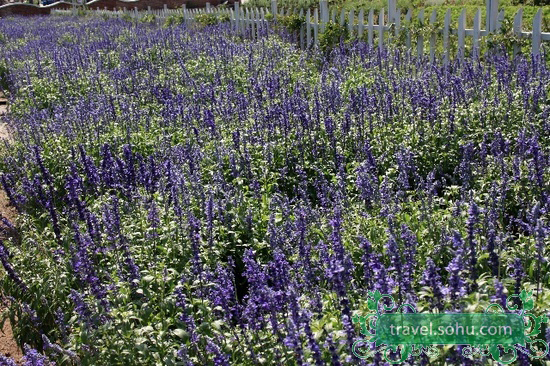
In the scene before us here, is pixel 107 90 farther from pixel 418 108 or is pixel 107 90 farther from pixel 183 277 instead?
pixel 183 277

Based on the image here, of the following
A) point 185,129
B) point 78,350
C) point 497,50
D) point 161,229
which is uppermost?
point 497,50

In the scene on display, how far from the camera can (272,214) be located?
3.77 m

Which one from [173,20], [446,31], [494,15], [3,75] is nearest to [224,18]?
[173,20]

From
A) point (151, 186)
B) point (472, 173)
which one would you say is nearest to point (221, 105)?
point (151, 186)

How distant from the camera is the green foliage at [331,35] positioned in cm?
1198

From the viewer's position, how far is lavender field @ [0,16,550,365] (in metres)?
2.80

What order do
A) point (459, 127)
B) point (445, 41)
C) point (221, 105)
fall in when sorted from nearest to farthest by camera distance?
point (459, 127) → point (221, 105) → point (445, 41)

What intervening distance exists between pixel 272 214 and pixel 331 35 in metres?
9.04

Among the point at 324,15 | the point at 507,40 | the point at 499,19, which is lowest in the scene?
the point at 507,40

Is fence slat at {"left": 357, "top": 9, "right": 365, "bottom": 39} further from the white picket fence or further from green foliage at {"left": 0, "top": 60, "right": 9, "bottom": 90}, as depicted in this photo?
green foliage at {"left": 0, "top": 60, "right": 9, "bottom": 90}

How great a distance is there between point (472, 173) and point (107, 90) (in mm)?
6114

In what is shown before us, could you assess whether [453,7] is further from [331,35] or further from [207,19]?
[207,19]

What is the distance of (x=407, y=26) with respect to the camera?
34.1ft

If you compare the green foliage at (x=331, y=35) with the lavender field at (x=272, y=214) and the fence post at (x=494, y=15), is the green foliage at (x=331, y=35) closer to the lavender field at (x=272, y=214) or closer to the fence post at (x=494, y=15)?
the lavender field at (x=272, y=214)
